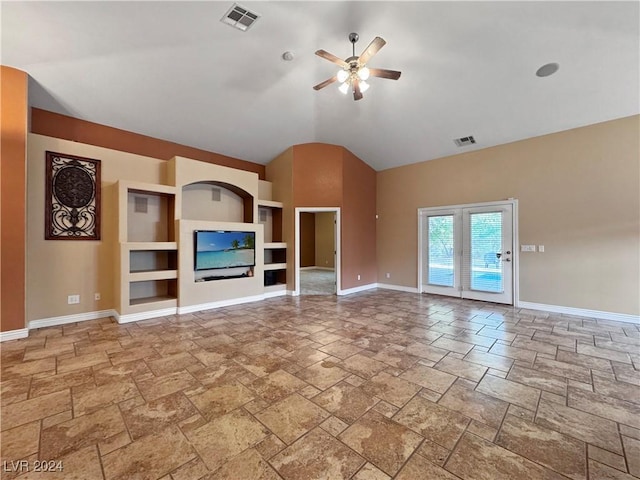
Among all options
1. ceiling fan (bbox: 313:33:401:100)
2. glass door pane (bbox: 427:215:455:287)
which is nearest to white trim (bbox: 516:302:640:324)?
glass door pane (bbox: 427:215:455:287)

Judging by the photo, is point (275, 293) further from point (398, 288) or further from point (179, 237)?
point (398, 288)

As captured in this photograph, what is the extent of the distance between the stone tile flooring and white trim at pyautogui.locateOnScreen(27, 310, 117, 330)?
0.30 m

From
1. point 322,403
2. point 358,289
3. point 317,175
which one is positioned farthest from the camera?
point 358,289

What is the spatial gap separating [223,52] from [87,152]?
284 centimetres

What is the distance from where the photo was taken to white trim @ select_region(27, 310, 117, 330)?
407cm

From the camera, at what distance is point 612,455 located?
5.57 feet

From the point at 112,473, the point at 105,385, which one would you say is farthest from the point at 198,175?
the point at 112,473

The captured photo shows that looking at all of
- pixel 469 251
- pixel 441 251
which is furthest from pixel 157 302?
pixel 469 251

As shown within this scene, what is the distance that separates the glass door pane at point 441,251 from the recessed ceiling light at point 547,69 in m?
3.05

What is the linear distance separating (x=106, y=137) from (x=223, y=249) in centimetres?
283

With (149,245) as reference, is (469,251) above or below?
→ below

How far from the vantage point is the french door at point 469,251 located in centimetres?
554

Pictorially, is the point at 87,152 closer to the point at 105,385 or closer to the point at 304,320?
the point at 105,385

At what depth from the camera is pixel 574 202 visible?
481cm
